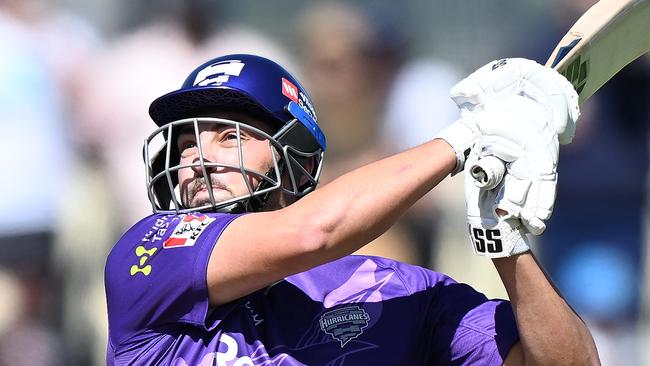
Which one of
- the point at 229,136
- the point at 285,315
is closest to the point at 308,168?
the point at 229,136

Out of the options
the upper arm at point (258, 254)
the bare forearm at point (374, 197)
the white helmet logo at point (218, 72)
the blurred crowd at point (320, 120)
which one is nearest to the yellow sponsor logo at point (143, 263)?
the upper arm at point (258, 254)

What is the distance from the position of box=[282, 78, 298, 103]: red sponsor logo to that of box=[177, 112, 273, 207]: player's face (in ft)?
0.56

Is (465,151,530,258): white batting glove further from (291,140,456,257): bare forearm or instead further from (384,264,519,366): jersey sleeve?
(384,264,519,366): jersey sleeve

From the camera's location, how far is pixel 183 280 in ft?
7.98

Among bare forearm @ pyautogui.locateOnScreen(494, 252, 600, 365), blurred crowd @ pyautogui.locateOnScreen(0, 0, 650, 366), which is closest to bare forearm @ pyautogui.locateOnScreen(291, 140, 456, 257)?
bare forearm @ pyautogui.locateOnScreen(494, 252, 600, 365)

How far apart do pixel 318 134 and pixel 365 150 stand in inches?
86.8

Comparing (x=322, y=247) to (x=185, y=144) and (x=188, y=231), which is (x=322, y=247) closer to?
(x=188, y=231)

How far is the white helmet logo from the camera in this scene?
2951 millimetres

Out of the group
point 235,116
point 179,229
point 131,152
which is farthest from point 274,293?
point 131,152

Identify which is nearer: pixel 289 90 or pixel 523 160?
pixel 523 160

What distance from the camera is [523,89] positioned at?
96.0 inches

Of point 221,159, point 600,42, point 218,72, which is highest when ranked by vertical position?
point 218,72

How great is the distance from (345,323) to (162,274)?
19.2 inches

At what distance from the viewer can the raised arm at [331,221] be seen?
2314 mm
